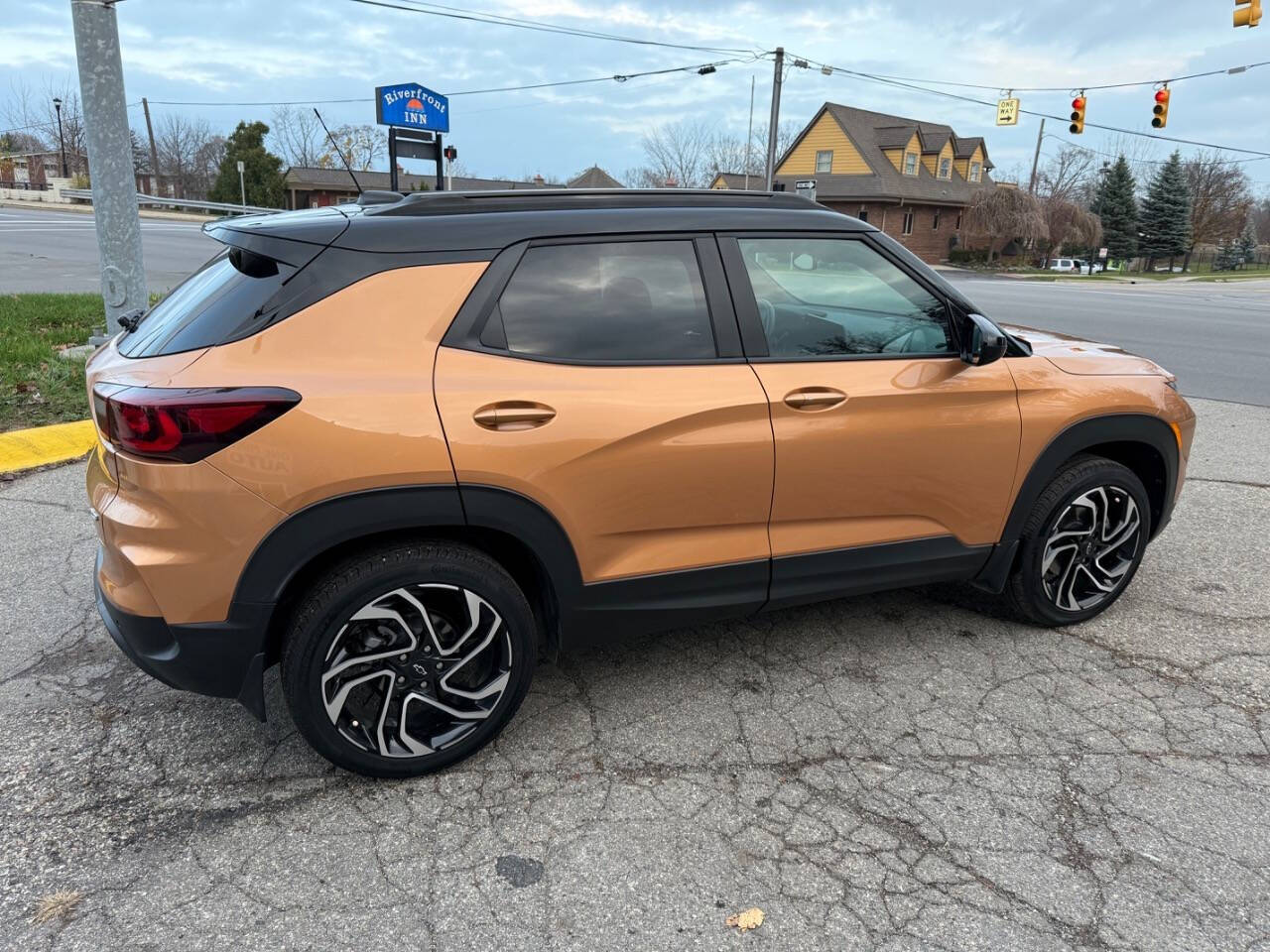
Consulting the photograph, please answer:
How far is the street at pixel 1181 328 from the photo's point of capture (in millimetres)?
10703

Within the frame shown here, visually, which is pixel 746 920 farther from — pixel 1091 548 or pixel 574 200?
pixel 1091 548

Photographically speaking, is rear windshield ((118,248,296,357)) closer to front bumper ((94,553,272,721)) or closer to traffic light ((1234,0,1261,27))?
front bumper ((94,553,272,721))

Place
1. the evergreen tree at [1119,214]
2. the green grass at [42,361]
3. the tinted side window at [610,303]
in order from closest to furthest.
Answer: the tinted side window at [610,303] → the green grass at [42,361] → the evergreen tree at [1119,214]

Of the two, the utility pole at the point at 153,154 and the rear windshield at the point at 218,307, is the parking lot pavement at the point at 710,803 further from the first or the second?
the utility pole at the point at 153,154

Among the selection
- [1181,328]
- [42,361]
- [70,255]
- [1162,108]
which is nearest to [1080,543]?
[42,361]

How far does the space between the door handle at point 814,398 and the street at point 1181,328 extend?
8.29m

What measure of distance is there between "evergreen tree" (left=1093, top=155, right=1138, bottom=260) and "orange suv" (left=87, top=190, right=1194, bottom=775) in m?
68.4

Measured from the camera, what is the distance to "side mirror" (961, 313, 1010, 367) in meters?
3.25

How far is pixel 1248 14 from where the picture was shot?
53.9 ft

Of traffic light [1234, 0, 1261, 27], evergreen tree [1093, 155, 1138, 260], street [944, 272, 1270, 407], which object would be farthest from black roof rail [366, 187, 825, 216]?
evergreen tree [1093, 155, 1138, 260]

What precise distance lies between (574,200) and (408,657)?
1.61 meters

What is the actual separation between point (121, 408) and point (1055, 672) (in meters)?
3.39

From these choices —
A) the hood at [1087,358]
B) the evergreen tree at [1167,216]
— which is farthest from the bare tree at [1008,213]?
the hood at [1087,358]

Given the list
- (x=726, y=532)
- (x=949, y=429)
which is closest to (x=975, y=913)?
(x=726, y=532)
